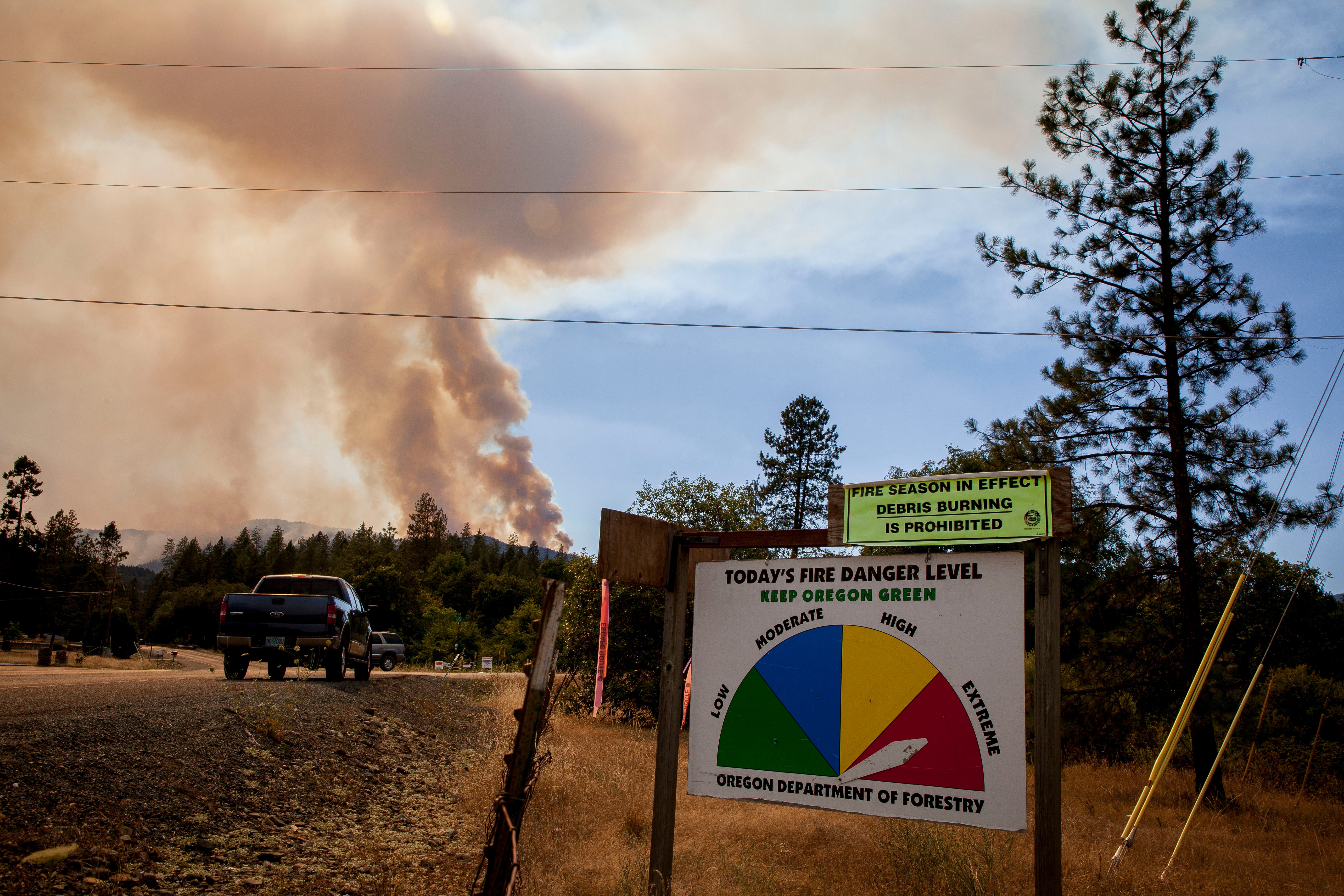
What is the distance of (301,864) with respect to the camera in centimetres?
641

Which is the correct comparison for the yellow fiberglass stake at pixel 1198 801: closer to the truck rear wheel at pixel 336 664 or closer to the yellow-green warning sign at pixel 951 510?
the yellow-green warning sign at pixel 951 510

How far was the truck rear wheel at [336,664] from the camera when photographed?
16.0m

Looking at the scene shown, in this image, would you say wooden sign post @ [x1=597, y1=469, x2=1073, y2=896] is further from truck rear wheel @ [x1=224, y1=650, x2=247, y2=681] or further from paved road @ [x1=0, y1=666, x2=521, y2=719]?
truck rear wheel @ [x1=224, y1=650, x2=247, y2=681]

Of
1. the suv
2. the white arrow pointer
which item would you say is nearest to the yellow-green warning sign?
the white arrow pointer

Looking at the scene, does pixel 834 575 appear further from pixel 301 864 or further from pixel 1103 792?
pixel 1103 792

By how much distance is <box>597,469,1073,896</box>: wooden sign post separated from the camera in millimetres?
4441

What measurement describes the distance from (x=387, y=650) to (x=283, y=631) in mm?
20787

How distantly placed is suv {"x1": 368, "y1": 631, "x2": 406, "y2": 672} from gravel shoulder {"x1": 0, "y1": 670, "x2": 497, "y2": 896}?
19.3 meters

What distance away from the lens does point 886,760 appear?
4.88 meters

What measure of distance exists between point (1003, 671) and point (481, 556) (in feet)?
406

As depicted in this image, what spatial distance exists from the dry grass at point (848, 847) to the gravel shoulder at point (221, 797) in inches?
29.8

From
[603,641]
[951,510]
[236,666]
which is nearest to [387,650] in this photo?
[236,666]

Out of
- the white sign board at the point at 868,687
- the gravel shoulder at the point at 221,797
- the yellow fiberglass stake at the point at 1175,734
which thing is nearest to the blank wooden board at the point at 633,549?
the white sign board at the point at 868,687

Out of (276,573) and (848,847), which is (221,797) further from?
(276,573)
